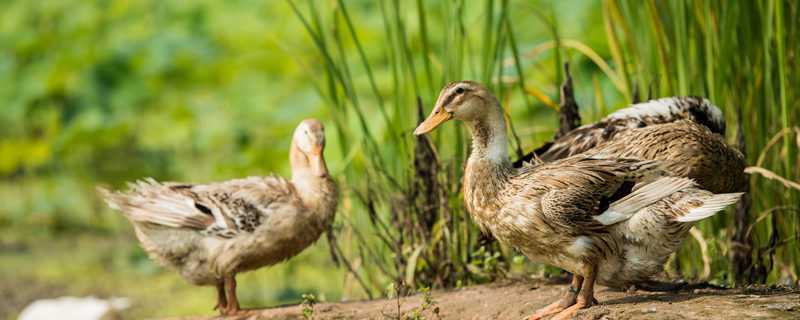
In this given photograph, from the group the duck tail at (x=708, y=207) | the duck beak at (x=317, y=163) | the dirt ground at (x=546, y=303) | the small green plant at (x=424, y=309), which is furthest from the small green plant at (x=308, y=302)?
the duck tail at (x=708, y=207)

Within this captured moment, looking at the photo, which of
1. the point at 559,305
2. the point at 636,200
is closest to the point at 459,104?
the point at 636,200

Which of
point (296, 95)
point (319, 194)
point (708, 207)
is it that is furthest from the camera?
point (296, 95)

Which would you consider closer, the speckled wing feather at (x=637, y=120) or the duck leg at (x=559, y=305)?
the duck leg at (x=559, y=305)

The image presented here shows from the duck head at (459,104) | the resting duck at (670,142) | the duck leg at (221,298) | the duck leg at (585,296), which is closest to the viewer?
the duck leg at (585,296)

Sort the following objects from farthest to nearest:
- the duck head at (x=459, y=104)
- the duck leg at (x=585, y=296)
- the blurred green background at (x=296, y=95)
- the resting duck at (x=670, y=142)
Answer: the blurred green background at (x=296, y=95), the resting duck at (x=670, y=142), the duck head at (x=459, y=104), the duck leg at (x=585, y=296)

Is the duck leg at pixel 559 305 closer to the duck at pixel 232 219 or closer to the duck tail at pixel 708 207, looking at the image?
the duck tail at pixel 708 207

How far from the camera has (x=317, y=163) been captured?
5.31 m

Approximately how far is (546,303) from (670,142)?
0.86 metres

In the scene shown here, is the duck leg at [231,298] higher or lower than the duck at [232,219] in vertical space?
lower

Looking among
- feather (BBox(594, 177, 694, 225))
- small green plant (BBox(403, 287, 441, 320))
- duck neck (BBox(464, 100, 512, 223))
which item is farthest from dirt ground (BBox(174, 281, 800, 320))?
duck neck (BBox(464, 100, 512, 223))

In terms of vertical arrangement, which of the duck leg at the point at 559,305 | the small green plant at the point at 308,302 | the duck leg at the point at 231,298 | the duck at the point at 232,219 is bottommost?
the duck leg at the point at 559,305

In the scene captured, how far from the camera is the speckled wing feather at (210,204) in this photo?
203 inches

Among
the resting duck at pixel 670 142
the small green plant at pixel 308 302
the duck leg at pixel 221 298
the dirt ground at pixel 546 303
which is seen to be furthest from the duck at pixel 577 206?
the duck leg at pixel 221 298

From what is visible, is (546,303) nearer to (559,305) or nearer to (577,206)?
(559,305)
